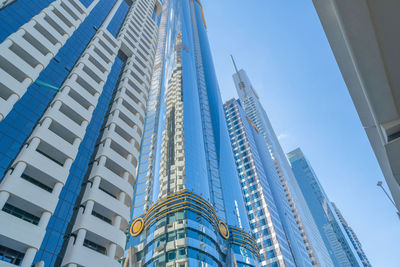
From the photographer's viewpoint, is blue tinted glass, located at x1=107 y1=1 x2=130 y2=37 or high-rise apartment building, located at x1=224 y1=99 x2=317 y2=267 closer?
blue tinted glass, located at x1=107 y1=1 x2=130 y2=37

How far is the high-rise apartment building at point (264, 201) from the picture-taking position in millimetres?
92875

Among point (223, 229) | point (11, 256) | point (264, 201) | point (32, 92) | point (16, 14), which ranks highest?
point (264, 201)

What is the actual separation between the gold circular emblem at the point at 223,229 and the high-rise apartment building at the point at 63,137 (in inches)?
1013

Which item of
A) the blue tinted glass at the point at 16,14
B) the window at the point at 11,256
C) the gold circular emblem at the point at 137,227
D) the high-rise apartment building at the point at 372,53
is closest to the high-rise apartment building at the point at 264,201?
the gold circular emblem at the point at 137,227

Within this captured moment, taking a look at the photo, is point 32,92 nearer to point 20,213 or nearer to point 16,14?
point 16,14

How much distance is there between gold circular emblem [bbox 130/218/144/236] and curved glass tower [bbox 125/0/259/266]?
0.12 meters

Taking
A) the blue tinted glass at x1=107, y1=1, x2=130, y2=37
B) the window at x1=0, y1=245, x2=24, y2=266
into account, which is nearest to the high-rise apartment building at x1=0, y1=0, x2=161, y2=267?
the window at x1=0, y1=245, x2=24, y2=266

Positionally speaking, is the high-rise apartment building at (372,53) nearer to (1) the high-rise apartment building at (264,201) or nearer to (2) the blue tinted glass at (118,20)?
(2) the blue tinted glass at (118,20)

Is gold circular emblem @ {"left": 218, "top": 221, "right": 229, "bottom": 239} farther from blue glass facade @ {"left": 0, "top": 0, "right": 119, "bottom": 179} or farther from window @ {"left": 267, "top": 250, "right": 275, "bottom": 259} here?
blue glass facade @ {"left": 0, "top": 0, "right": 119, "bottom": 179}

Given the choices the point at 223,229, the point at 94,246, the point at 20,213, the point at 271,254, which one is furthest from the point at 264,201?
the point at 20,213

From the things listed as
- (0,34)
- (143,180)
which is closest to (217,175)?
(143,180)

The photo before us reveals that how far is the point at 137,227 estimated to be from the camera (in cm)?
5203

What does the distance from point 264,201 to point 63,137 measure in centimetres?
8803

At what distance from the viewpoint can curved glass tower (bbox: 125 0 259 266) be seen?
46.2m
